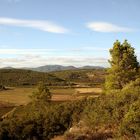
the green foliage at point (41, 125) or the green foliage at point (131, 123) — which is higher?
the green foliage at point (131, 123)

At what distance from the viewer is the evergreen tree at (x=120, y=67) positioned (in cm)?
5325

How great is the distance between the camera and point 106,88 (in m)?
54.9

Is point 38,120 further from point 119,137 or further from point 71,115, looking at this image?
point 119,137

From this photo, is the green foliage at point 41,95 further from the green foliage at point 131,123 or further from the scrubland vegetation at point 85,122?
the green foliage at point 131,123

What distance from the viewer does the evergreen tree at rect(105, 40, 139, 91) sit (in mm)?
53250

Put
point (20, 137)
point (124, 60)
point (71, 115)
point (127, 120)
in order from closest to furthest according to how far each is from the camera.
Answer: point (127, 120)
point (20, 137)
point (71, 115)
point (124, 60)

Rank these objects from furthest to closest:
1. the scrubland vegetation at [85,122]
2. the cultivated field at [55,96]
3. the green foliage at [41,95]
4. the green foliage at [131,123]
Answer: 1. the cultivated field at [55,96]
2. the green foliage at [41,95]
3. the scrubland vegetation at [85,122]
4. the green foliage at [131,123]

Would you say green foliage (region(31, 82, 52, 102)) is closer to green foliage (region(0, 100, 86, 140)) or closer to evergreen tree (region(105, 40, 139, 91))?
evergreen tree (region(105, 40, 139, 91))

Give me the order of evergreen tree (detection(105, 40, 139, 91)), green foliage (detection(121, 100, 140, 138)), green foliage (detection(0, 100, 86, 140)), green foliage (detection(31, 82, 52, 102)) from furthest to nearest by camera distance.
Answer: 1. green foliage (detection(31, 82, 52, 102))
2. evergreen tree (detection(105, 40, 139, 91))
3. green foliage (detection(0, 100, 86, 140))
4. green foliage (detection(121, 100, 140, 138))

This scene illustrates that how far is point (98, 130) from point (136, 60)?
98.7 ft

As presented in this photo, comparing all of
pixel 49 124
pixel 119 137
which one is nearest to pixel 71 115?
pixel 49 124

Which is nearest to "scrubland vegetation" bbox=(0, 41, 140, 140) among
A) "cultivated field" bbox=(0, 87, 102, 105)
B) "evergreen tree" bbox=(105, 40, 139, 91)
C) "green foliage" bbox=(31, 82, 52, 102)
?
"evergreen tree" bbox=(105, 40, 139, 91)

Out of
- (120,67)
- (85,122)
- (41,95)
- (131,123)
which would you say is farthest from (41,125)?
(41,95)

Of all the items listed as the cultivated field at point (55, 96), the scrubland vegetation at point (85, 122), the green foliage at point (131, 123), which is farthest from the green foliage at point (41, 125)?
the cultivated field at point (55, 96)
